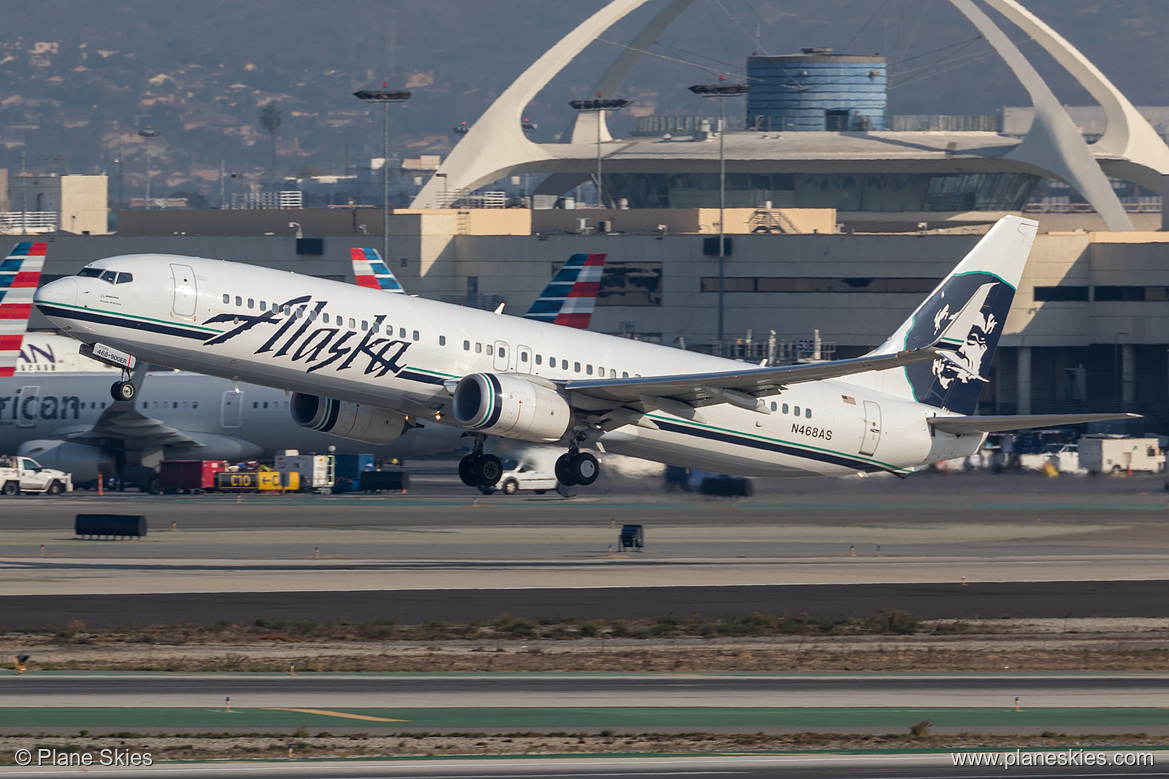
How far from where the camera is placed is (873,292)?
118688 mm

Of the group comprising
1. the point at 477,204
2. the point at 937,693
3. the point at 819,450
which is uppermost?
the point at 477,204

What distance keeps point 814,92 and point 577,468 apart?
500 feet

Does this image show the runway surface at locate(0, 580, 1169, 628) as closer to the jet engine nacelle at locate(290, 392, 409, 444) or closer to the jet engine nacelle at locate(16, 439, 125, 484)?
the jet engine nacelle at locate(290, 392, 409, 444)

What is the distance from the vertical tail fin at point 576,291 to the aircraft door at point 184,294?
2019 inches

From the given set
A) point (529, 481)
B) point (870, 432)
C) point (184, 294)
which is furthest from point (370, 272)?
point (184, 294)

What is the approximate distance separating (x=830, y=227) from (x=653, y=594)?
93.3 m

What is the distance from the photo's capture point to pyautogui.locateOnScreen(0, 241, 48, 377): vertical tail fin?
67188 mm

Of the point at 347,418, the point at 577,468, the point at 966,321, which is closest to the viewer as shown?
the point at 347,418

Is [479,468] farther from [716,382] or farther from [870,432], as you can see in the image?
[870,432]

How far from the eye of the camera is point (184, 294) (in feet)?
141

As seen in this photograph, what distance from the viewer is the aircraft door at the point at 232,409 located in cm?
8950

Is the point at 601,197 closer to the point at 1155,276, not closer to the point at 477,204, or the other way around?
the point at 477,204

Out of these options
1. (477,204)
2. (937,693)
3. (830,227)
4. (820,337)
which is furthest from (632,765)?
(477,204)

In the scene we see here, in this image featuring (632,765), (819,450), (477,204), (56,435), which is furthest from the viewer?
(477,204)
